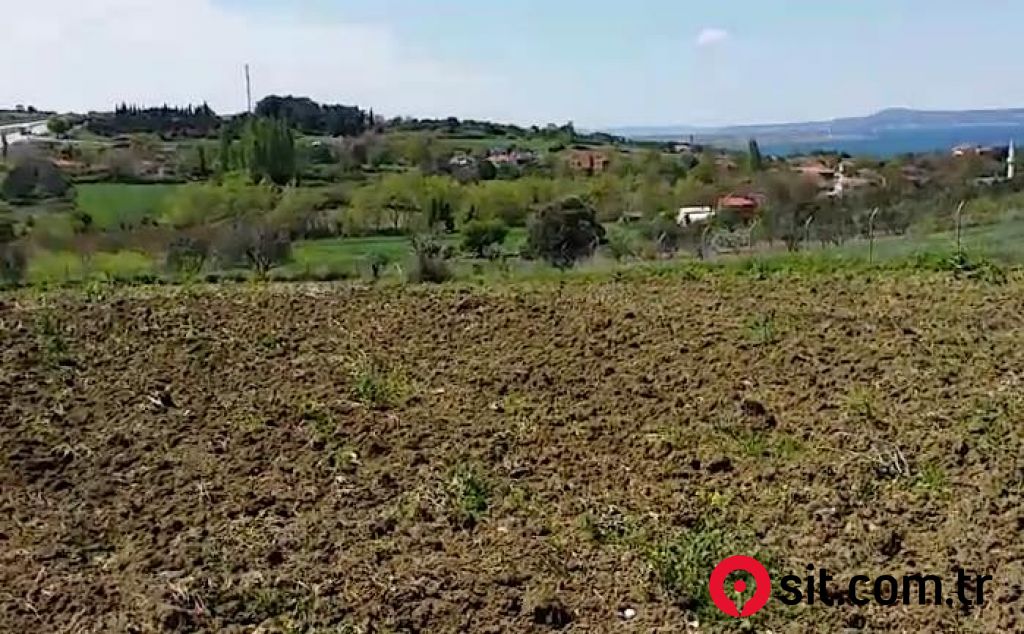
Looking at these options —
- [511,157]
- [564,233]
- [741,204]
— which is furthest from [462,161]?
[564,233]

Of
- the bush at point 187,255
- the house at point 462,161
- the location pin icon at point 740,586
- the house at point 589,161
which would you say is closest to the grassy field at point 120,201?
the bush at point 187,255

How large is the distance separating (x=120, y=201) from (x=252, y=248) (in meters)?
16.6

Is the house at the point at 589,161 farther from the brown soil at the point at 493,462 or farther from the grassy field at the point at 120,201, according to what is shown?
the brown soil at the point at 493,462

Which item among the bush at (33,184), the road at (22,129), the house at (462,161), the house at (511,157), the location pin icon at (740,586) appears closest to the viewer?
the location pin icon at (740,586)

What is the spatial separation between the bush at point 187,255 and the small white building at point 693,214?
33.5 ft

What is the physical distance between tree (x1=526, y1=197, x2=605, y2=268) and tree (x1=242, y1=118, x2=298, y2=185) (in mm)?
15321

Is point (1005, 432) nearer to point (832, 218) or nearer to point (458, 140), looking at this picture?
point (832, 218)

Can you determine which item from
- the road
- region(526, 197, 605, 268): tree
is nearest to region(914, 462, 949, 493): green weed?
region(526, 197, 605, 268): tree

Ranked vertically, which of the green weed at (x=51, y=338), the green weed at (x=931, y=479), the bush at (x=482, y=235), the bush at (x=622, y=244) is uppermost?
the green weed at (x=51, y=338)

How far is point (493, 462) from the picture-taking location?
5.66 m

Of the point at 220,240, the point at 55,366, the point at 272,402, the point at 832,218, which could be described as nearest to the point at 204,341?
the point at 55,366

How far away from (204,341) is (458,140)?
2011 inches

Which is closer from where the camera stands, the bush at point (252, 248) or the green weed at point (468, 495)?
the green weed at point (468, 495)

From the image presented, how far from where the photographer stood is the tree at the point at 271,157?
36.4 meters
